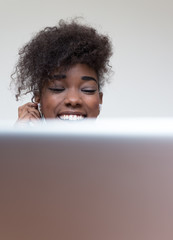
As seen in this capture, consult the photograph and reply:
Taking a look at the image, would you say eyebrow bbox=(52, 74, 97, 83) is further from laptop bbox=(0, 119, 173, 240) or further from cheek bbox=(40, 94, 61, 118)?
laptop bbox=(0, 119, 173, 240)

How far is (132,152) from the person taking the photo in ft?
0.43

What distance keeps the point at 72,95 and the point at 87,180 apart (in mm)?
810

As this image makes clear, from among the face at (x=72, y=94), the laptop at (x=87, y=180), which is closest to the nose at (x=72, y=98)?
the face at (x=72, y=94)

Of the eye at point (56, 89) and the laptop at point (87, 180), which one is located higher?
the eye at point (56, 89)

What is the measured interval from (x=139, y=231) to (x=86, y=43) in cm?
93

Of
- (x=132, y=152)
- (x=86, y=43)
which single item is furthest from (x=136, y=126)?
(x=86, y=43)

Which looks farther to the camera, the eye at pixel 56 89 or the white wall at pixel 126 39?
the white wall at pixel 126 39

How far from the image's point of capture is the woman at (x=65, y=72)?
3.12 feet

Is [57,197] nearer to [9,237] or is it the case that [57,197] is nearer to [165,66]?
[9,237]

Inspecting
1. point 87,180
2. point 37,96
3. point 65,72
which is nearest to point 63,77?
point 65,72

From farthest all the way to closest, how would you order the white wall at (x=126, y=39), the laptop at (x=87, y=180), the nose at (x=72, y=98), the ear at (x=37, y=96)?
1. the white wall at (x=126, y=39)
2. the ear at (x=37, y=96)
3. the nose at (x=72, y=98)
4. the laptop at (x=87, y=180)

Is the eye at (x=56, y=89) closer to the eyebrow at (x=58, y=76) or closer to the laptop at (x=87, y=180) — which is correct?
the eyebrow at (x=58, y=76)

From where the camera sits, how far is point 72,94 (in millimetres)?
940

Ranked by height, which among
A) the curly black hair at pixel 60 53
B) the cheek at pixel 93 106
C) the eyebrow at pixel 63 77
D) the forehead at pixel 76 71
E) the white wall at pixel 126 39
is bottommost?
the cheek at pixel 93 106
